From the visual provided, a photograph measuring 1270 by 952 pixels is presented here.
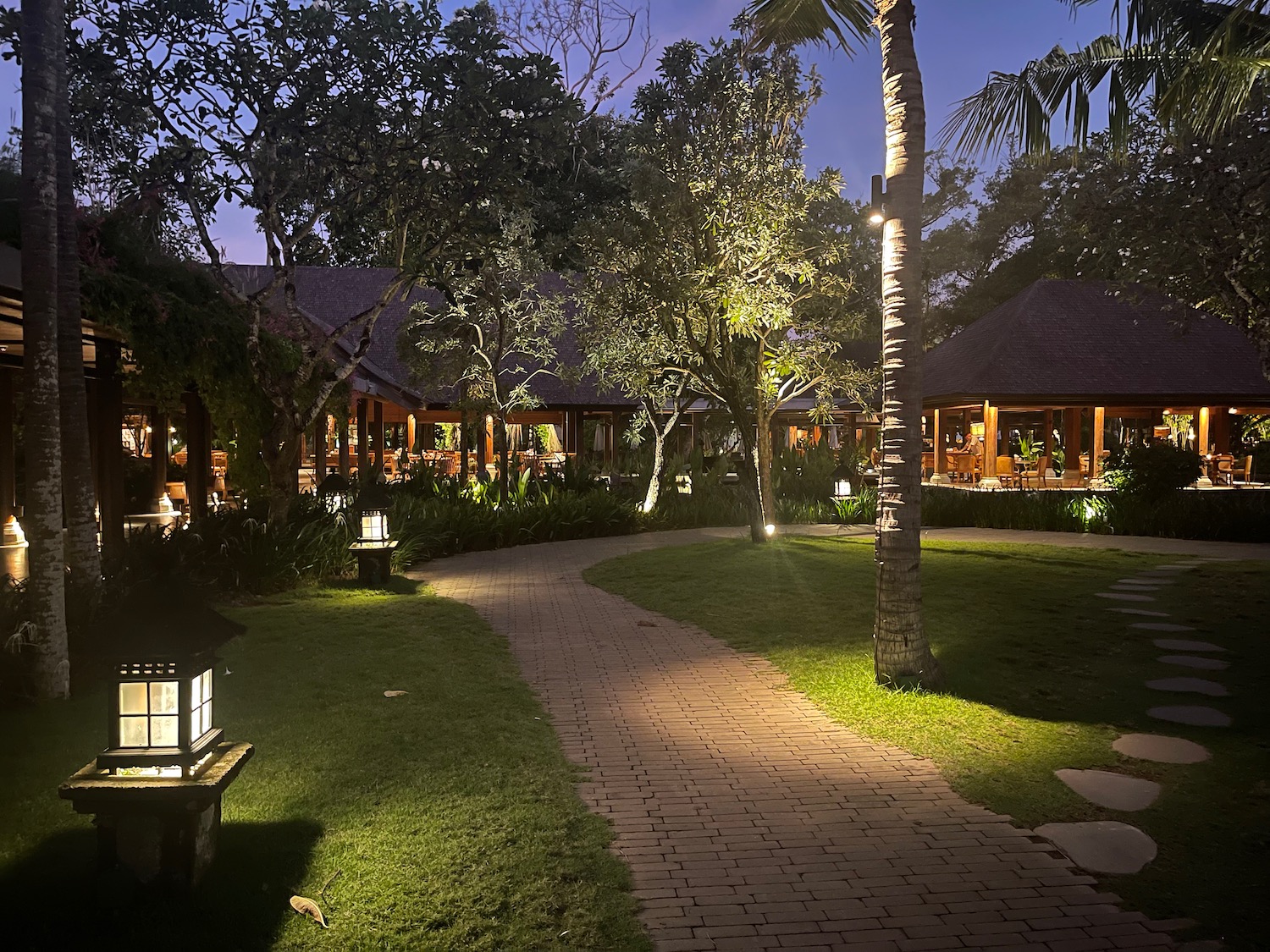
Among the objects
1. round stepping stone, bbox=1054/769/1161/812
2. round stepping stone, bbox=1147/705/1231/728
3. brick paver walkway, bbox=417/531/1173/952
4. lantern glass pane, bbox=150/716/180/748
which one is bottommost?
brick paver walkway, bbox=417/531/1173/952

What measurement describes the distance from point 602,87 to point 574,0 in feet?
6.01

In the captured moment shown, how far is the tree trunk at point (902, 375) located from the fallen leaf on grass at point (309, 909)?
13.7 ft

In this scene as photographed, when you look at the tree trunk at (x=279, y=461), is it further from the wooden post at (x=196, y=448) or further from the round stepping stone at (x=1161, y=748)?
the round stepping stone at (x=1161, y=748)

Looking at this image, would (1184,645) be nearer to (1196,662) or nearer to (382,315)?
(1196,662)

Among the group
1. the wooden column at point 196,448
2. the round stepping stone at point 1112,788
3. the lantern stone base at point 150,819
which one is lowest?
the round stepping stone at point 1112,788

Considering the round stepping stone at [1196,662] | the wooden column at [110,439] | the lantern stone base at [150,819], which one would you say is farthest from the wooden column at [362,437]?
the lantern stone base at [150,819]

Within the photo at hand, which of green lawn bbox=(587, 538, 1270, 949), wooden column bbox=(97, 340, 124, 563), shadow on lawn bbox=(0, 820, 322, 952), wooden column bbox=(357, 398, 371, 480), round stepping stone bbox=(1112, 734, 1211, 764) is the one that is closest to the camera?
shadow on lawn bbox=(0, 820, 322, 952)

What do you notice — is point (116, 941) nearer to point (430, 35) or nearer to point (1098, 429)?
point (430, 35)

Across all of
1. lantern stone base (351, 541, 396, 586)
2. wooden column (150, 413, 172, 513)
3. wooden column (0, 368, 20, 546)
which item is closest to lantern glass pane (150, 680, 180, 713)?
lantern stone base (351, 541, 396, 586)

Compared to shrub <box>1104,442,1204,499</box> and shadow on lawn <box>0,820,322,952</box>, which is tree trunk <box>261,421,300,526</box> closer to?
shadow on lawn <box>0,820,322,952</box>

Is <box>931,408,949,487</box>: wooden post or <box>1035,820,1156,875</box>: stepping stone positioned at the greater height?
<box>931,408,949,487</box>: wooden post

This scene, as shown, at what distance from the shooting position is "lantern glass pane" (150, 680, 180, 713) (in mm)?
3400

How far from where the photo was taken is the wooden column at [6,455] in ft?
42.9

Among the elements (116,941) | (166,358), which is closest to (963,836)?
(116,941)
